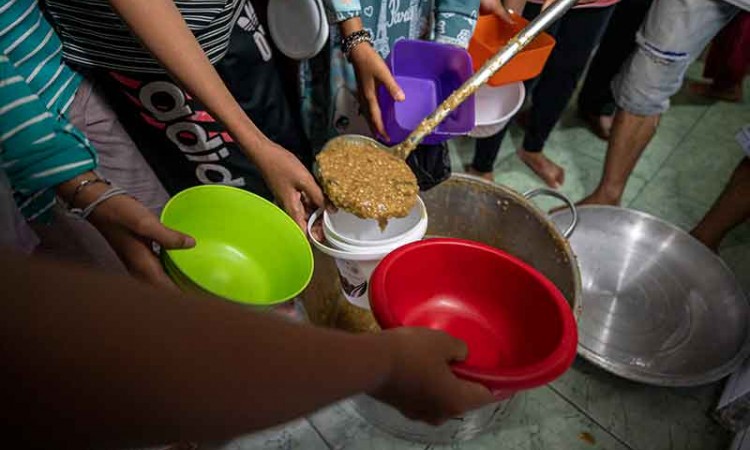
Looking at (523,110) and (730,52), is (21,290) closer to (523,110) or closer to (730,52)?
(523,110)

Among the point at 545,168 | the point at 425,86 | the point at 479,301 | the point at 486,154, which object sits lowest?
the point at 545,168

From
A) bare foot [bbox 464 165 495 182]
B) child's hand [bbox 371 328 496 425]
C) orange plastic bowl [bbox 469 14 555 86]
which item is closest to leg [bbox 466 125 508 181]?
bare foot [bbox 464 165 495 182]

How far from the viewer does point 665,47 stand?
110cm

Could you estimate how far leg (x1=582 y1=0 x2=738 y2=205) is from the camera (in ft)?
3.46

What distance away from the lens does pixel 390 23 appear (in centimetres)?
96

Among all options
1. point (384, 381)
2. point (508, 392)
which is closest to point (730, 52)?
point (508, 392)

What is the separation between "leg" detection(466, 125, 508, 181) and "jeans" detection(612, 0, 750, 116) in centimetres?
33

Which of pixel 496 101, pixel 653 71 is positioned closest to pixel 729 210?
pixel 653 71

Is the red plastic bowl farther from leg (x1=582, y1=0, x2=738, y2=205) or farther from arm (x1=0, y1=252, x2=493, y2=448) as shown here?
leg (x1=582, y1=0, x2=738, y2=205)

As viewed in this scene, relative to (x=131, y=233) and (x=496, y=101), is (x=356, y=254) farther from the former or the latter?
(x=496, y=101)

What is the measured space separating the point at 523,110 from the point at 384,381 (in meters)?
1.56

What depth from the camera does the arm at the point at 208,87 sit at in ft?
2.04

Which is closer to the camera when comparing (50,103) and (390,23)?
(50,103)

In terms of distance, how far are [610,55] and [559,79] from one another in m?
0.35
